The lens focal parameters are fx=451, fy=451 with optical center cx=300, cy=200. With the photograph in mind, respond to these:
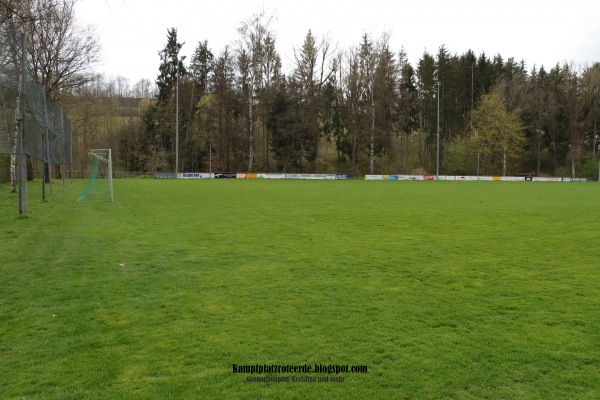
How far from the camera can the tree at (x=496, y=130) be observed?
56.8 meters

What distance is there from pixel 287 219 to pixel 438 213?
540 centimetres

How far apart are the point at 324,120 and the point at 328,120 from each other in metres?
0.62

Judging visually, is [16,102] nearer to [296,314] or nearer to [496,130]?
[296,314]

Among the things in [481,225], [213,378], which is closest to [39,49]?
[481,225]

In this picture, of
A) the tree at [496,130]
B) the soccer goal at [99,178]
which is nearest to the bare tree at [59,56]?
the soccer goal at [99,178]

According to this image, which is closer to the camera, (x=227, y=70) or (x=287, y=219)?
(x=287, y=219)

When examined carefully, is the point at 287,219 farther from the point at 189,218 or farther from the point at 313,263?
the point at 313,263

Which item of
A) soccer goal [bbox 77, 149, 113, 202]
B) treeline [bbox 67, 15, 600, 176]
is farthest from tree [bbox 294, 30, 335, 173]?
soccer goal [bbox 77, 149, 113, 202]

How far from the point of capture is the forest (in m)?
56.1

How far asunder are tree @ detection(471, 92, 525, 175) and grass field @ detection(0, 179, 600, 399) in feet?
169

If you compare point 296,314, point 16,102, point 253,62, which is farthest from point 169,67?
point 296,314

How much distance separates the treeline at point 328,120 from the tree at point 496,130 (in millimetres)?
144

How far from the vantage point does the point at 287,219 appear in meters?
13.0

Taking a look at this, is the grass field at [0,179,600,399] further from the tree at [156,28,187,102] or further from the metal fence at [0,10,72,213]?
the tree at [156,28,187,102]
